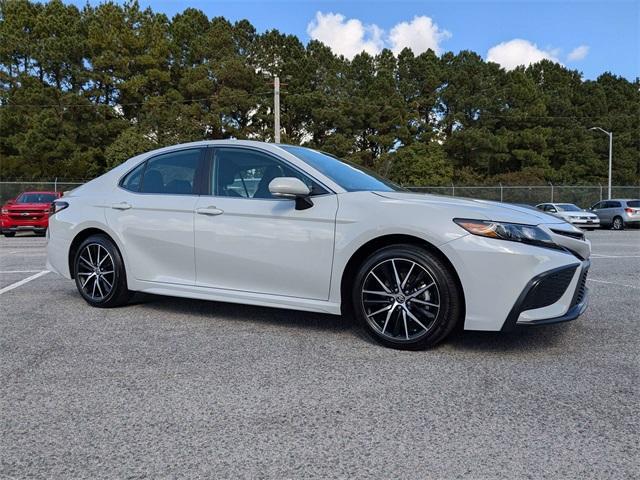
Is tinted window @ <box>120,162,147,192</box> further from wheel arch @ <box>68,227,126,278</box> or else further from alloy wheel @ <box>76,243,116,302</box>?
alloy wheel @ <box>76,243,116,302</box>

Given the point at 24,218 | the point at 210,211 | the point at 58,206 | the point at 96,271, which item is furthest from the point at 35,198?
the point at 210,211

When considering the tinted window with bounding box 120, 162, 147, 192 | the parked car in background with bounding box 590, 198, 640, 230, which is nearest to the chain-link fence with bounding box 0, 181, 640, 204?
the parked car in background with bounding box 590, 198, 640, 230

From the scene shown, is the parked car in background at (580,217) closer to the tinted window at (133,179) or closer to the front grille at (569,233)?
the front grille at (569,233)

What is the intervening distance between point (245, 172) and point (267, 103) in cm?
4315

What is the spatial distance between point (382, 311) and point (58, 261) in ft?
11.6

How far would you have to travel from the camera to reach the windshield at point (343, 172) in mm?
4535

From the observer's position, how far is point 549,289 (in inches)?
146

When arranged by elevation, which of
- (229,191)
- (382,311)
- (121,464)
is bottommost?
(121,464)

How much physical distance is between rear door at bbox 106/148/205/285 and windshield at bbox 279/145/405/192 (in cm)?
94

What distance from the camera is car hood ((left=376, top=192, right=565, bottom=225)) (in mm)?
3834

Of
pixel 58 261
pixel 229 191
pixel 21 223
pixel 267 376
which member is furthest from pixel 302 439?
pixel 21 223

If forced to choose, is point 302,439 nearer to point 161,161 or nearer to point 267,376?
point 267,376

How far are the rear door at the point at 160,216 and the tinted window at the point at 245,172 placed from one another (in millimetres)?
228

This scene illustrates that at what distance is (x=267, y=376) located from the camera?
3461 millimetres
